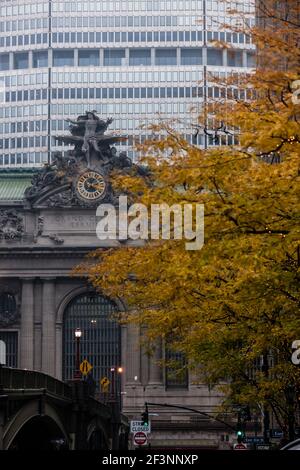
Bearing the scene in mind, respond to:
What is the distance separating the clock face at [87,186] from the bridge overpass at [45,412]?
1632 inches

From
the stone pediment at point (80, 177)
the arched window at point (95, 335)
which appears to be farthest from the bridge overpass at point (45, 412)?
the stone pediment at point (80, 177)

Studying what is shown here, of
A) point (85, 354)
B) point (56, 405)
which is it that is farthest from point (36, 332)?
point (56, 405)

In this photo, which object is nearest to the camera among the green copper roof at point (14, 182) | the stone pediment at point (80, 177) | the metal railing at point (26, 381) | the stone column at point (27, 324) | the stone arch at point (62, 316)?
the metal railing at point (26, 381)

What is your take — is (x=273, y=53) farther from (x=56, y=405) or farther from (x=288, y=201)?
(x=56, y=405)

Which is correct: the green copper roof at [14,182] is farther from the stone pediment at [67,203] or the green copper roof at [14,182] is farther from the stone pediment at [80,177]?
the stone pediment at [80,177]

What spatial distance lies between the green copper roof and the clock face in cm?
887

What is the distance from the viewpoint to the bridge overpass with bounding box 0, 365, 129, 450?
175 feet

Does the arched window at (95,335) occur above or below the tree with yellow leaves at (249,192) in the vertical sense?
above

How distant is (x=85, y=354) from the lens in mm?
142750

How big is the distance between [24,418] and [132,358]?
84467mm

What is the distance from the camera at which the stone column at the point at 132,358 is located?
14062 cm

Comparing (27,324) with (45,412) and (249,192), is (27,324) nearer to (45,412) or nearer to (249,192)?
(45,412)

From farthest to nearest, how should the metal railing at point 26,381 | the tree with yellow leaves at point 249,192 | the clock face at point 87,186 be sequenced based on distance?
the clock face at point 87,186 → the metal railing at point 26,381 → the tree with yellow leaves at point 249,192
